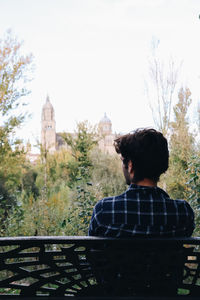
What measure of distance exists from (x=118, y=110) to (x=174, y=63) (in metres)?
17.7

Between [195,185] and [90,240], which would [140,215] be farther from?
[195,185]

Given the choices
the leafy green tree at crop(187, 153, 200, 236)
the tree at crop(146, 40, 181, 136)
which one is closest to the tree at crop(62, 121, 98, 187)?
the tree at crop(146, 40, 181, 136)

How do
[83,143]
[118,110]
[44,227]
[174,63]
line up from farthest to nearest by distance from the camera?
1. [118,110]
2. [83,143]
3. [174,63]
4. [44,227]

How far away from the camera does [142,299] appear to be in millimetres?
627

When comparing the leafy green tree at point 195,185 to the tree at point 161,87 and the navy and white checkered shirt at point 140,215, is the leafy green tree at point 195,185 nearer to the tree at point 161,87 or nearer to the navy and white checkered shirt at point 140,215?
the navy and white checkered shirt at point 140,215

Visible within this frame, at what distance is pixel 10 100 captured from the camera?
8.68 meters

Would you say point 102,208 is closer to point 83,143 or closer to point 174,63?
point 174,63

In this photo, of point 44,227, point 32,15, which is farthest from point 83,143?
point 44,227

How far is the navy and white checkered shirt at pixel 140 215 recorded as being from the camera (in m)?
1.35

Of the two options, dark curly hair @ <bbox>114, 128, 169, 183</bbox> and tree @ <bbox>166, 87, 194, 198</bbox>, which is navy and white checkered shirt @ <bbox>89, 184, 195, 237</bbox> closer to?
dark curly hair @ <bbox>114, 128, 169, 183</bbox>

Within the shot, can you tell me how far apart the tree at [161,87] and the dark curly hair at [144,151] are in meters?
10.8

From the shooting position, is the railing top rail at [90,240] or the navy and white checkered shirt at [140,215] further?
the navy and white checkered shirt at [140,215]

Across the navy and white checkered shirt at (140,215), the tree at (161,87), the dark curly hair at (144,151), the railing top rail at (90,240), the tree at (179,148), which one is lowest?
the railing top rail at (90,240)

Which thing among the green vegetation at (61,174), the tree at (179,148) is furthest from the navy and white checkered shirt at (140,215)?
the tree at (179,148)
